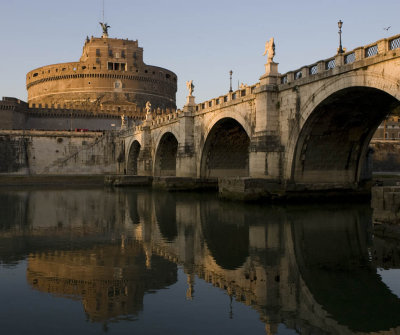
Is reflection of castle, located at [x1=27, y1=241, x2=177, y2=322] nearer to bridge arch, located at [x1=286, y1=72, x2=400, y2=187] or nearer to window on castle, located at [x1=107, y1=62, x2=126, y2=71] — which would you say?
bridge arch, located at [x1=286, y1=72, x2=400, y2=187]

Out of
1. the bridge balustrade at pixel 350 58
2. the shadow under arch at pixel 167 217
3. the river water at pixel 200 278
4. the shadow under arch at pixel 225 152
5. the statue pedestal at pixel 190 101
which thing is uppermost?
the statue pedestal at pixel 190 101

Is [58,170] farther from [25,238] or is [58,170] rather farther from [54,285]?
[54,285]

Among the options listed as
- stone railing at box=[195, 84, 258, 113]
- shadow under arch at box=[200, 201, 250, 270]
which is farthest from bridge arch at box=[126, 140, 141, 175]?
shadow under arch at box=[200, 201, 250, 270]

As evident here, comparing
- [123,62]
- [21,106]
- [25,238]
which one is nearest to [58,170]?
[21,106]

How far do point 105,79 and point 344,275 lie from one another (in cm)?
7787

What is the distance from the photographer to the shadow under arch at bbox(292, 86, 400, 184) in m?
19.7

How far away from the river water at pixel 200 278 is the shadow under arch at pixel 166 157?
26564 mm

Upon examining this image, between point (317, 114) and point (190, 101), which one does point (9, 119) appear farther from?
point (317, 114)

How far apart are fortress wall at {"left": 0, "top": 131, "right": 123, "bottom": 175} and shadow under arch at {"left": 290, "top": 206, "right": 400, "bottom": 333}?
143ft

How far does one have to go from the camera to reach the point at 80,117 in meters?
73.4

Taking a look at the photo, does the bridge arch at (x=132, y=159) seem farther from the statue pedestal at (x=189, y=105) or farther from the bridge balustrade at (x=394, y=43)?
the bridge balustrade at (x=394, y=43)

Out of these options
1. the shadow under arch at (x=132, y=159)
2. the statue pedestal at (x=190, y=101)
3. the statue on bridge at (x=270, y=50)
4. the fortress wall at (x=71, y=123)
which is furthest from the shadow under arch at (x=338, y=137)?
the fortress wall at (x=71, y=123)

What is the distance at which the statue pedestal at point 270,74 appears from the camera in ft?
75.0

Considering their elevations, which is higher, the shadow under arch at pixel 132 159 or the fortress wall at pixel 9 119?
the fortress wall at pixel 9 119
